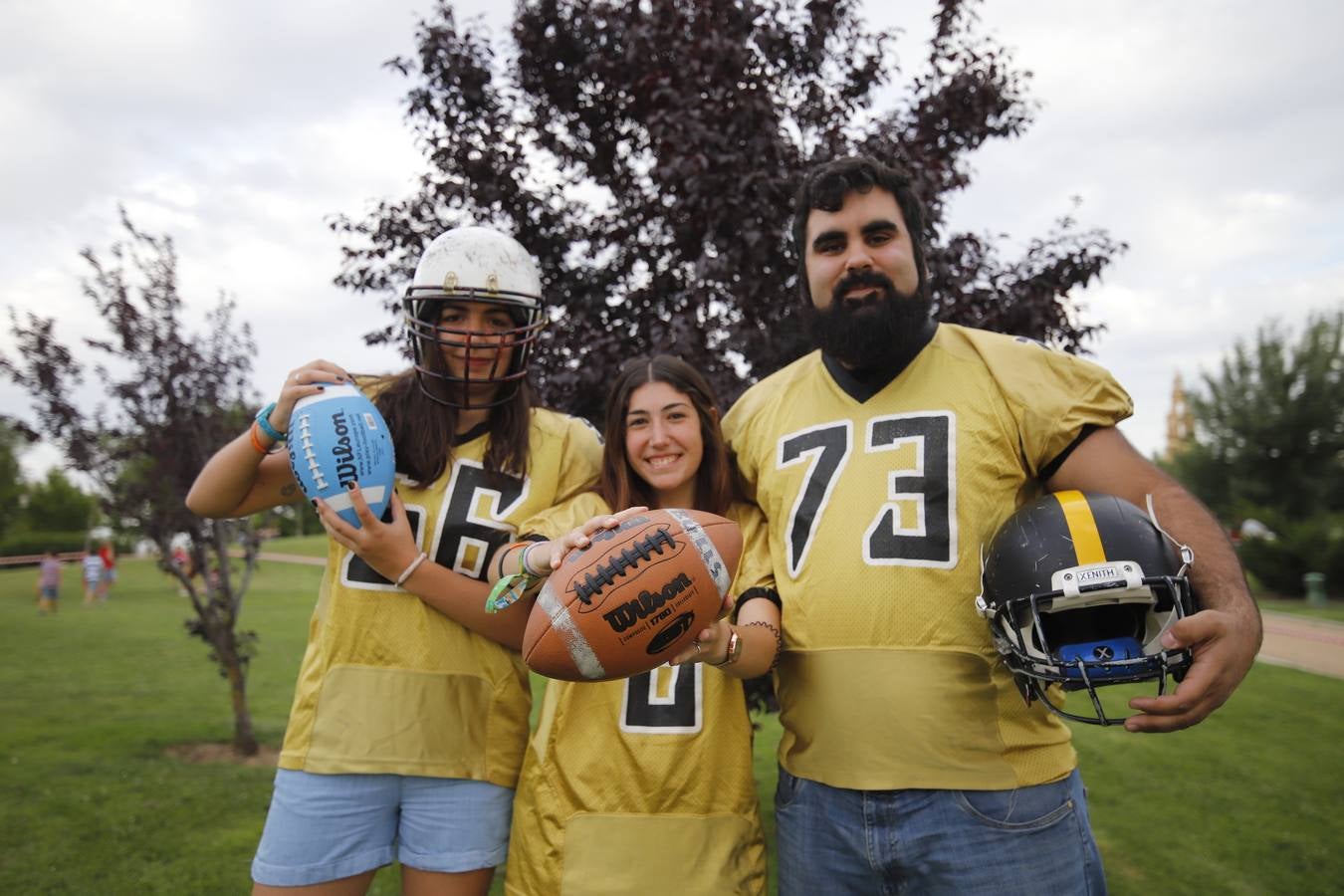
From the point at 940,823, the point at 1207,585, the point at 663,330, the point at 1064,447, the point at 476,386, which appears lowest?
the point at 940,823

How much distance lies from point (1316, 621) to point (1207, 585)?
683 inches

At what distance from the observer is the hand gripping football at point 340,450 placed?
2.28 metres

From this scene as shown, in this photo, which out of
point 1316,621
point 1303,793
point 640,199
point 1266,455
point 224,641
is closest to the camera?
point 640,199

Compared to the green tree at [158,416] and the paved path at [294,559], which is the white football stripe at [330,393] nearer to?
the green tree at [158,416]

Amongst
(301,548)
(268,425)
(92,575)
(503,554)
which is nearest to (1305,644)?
(503,554)

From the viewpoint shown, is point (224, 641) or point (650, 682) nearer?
point (650, 682)

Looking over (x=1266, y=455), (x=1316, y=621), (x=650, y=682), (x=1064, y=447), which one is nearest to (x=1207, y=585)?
(x=1064, y=447)

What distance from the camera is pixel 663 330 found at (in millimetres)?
3576

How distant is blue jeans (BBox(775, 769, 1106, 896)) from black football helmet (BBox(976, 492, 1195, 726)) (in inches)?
11.7

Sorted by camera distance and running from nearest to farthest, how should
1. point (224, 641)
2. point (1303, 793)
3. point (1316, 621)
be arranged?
point (1303, 793)
point (224, 641)
point (1316, 621)

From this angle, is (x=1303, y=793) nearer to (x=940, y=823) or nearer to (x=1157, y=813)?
(x=1157, y=813)

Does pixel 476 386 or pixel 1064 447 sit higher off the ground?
pixel 476 386

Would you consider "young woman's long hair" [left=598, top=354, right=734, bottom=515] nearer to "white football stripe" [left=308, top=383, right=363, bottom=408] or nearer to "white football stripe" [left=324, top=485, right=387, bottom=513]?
"white football stripe" [left=324, top=485, right=387, bottom=513]

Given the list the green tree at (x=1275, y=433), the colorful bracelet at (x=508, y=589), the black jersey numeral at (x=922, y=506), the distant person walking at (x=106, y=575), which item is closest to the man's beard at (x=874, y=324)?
the black jersey numeral at (x=922, y=506)
